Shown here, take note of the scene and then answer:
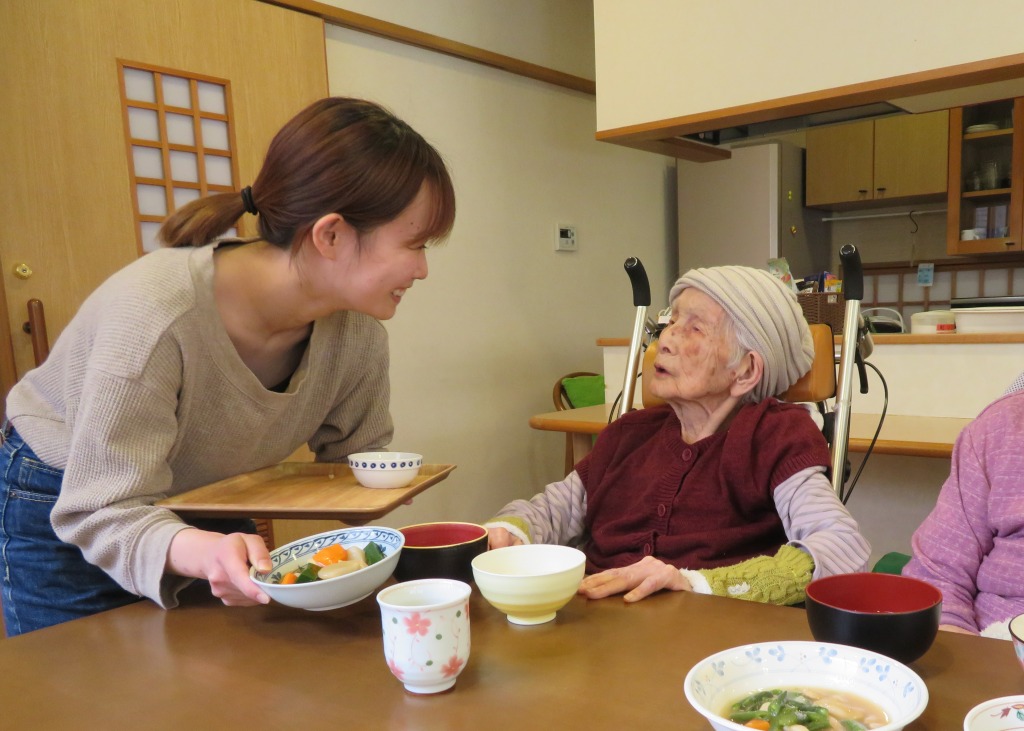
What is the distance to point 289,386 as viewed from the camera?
1.30 meters

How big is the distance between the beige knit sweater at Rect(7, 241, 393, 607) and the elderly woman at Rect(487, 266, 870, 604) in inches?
14.2

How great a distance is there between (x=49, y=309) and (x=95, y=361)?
4.93 feet

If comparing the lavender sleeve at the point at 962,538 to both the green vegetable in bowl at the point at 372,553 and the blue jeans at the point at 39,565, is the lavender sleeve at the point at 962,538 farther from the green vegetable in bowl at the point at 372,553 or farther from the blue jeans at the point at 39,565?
the blue jeans at the point at 39,565

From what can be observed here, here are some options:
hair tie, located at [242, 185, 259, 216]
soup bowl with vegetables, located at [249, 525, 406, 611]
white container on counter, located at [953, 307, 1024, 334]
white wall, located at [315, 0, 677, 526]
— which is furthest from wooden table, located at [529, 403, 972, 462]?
hair tie, located at [242, 185, 259, 216]

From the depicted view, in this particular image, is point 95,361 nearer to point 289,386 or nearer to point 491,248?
point 289,386

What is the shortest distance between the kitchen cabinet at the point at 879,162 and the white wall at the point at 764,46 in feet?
7.86

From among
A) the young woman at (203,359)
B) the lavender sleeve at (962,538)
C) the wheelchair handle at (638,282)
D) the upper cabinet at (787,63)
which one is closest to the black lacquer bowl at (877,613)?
the lavender sleeve at (962,538)

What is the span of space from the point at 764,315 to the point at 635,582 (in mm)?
599

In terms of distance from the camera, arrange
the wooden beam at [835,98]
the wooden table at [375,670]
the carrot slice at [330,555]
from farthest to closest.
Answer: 1. the wooden beam at [835,98]
2. the carrot slice at [330,555]
3. the wooden table at [375,670]

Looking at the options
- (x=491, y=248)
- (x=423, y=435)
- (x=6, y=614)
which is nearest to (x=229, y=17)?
(x=491, y=248)

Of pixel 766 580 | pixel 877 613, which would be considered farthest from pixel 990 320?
pixel 877 613

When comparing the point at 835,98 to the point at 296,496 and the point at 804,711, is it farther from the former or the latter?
the point at 804,711

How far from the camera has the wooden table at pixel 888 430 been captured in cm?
207

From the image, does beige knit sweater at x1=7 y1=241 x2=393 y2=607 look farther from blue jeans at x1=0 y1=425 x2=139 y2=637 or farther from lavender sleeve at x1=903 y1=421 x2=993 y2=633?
lavender sleeve at x1=903 y1=421 x2=993 y2=633
